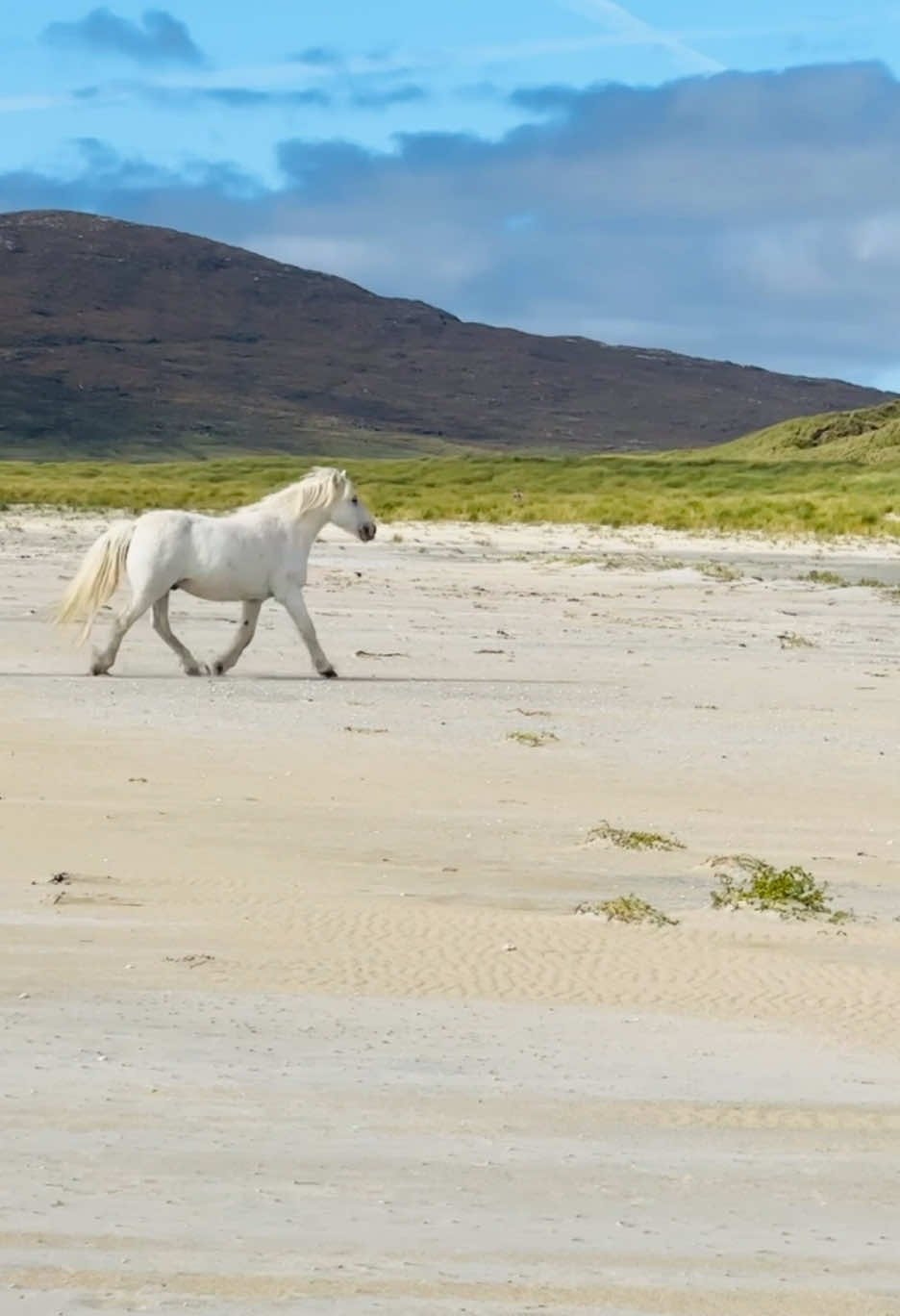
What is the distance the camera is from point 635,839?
34.8ft

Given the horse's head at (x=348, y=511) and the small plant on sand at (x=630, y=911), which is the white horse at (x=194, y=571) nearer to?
the horse's head at (x=348, y=511)

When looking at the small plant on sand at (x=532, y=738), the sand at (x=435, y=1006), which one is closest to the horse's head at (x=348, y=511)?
the sand at (x=435, y=1006)

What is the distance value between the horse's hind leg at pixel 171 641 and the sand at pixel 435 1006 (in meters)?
0.29

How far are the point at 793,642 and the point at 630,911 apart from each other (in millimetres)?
13396

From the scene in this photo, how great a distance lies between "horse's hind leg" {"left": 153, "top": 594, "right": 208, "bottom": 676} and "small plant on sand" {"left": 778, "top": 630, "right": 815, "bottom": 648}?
253 inches

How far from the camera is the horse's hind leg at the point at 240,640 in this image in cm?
1728

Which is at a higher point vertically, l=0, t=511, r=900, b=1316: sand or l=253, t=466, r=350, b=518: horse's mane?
l=253, t=466, r=350, b=518: horse's mane

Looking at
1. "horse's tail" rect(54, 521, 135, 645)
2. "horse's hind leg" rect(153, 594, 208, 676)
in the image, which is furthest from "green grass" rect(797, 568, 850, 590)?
"horse's tail" rect(54, 521, 135, 645)

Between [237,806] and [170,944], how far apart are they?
3331mm

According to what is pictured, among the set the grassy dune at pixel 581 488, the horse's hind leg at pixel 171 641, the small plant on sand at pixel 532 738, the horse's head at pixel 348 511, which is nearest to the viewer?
the small plant on sand at pixel 532 738

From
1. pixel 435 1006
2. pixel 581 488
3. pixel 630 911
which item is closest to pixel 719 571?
pixel 630 911

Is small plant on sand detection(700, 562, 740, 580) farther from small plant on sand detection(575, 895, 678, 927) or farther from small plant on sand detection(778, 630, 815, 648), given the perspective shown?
small plant on sand detection(575, 895, 678, 927)

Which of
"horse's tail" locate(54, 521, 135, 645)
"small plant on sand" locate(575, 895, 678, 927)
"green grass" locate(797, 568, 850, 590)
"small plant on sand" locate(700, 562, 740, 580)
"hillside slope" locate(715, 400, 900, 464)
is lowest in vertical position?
"small plant on sand" locate(575, 895, 678, 927)

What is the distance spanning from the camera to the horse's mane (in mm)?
18125
